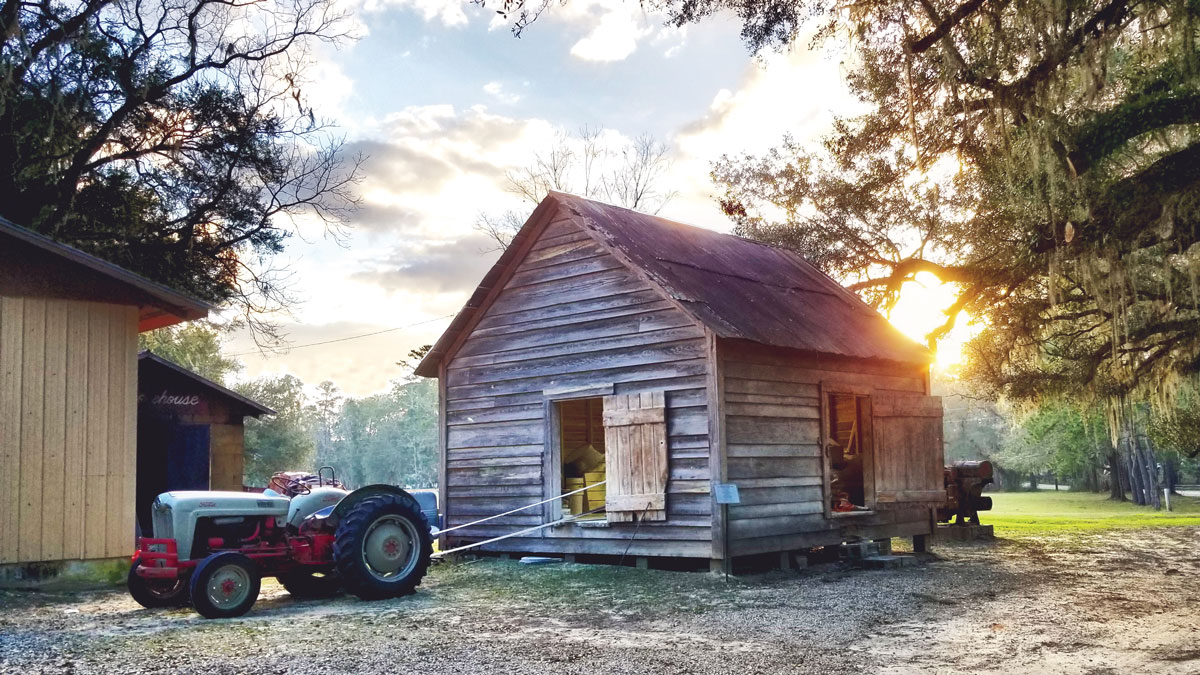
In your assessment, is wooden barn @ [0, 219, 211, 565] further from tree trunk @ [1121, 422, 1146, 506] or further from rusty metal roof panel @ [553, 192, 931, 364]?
tree trunk @ [1121, 422, 1146, 506]

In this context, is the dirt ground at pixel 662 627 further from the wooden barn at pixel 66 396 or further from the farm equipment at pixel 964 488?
the farm equipment at pixel 964 488

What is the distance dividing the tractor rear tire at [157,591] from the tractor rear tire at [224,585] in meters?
0.73

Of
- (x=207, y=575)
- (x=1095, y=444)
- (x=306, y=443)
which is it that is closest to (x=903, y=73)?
(x=207, y=575)

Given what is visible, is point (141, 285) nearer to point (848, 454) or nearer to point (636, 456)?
point (636, 456)

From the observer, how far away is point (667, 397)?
12242mm

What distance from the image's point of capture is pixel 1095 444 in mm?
44219

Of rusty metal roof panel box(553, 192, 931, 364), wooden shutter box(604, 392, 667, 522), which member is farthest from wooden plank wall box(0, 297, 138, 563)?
rusty metal roof panel box(553, 192, 931, 364)

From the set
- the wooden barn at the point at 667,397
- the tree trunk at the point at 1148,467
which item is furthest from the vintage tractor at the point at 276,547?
the tree trunk at the point at 1148,467

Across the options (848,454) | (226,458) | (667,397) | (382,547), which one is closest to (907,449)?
(848,454)

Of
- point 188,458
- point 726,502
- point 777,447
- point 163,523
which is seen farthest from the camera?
point 188,458

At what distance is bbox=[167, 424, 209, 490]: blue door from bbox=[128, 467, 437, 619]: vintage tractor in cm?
705

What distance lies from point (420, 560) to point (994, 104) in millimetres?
7558

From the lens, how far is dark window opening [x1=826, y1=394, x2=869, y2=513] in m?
14.7

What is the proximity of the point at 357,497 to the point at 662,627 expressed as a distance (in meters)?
3.56
